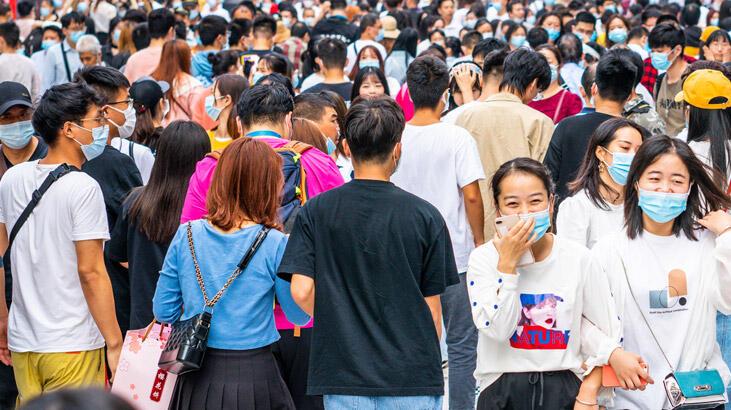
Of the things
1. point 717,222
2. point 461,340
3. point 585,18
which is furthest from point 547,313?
point 585,18

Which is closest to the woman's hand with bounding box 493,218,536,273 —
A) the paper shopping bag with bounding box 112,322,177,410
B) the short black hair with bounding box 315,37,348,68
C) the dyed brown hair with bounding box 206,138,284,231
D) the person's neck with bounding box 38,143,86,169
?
the dyed brown hair with bounding box 206,138,284,231

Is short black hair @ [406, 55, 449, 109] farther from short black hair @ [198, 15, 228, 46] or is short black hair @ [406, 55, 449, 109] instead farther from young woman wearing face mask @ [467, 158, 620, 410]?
short black hair @ [198, 15, 228, 46]

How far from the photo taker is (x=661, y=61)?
32.9ft

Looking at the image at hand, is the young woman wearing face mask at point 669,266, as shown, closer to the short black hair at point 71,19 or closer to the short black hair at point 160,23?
the short black hair at point 160,23

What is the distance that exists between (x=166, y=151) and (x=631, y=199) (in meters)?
2.27

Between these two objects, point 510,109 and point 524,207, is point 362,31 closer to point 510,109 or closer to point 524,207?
point 510,109

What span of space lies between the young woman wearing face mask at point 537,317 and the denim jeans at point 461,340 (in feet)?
6.71

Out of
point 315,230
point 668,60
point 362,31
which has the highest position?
point 315,230

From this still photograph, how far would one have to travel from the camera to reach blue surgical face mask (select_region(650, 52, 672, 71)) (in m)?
10.0

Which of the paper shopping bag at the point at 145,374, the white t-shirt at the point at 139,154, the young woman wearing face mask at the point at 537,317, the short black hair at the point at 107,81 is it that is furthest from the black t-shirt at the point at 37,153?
the young woman wearing face mask at the point at 537,317

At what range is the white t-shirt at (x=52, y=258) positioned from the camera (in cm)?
474

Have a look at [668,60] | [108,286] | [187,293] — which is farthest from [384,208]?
[668,60]

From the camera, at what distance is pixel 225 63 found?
10.7 meters

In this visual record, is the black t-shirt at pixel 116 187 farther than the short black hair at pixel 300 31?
No
